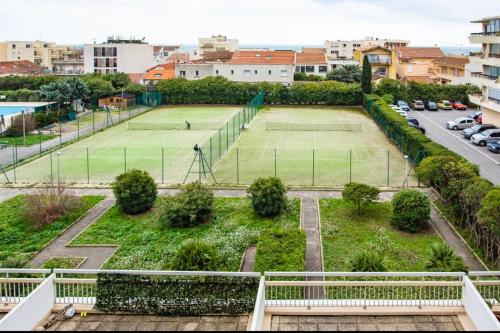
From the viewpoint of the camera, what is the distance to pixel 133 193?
2238 centimetres

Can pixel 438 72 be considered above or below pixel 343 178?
above

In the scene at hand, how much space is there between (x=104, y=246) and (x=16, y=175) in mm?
12249

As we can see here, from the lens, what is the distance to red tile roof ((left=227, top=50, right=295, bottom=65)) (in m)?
70.5

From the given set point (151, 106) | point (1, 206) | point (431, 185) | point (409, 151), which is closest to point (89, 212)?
point (1, 206)

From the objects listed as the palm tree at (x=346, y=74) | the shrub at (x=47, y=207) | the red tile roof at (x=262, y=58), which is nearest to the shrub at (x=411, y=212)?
the shrub at (x=47, y=207)

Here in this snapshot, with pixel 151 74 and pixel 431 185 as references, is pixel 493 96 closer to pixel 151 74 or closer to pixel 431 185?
pixel 431 185

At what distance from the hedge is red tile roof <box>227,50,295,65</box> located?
202 feet

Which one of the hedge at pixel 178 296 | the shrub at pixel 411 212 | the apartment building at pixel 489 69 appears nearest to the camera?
the hedge at pixel 178 296

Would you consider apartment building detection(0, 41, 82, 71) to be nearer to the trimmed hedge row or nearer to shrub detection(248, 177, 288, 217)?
the trimmed hedge row

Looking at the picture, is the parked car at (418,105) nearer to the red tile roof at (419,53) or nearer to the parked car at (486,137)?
the parked car at (486,137)

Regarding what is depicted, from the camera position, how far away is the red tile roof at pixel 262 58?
7050 cm

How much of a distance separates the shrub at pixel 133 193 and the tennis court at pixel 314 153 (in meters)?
5.09

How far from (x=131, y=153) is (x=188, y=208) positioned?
1434 cm

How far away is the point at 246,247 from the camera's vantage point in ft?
61.7
